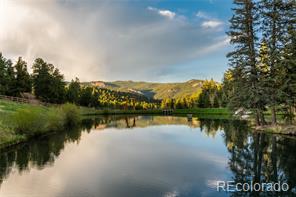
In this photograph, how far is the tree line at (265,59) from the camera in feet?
118

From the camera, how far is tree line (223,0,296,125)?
3609 centimetres

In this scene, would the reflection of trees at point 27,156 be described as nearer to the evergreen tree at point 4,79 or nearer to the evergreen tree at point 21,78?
the evergreen tree at point 4,79

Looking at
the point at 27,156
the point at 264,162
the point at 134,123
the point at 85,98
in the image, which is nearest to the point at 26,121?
the point at 27,156

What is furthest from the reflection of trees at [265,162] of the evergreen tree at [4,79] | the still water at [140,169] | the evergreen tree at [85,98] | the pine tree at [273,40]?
the evergreen tree at [85,98]

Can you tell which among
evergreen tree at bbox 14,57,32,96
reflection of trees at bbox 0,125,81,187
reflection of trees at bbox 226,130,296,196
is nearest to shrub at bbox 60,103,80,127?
reflection of trees at bbox 0,125,81,187

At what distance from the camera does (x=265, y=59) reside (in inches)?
1531

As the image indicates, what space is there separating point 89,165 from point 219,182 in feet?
31.8

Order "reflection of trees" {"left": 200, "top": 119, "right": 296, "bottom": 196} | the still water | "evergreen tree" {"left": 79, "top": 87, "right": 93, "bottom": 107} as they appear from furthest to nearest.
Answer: "evergreen tree" {"left": 79, "top": 87, "right": 93, "bottom": 107} → "reflection of trees" {"left": 200, "top": 119, "right": 296, "bottom": 196} → the still water

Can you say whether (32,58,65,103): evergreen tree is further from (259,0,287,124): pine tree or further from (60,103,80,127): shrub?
(259,0,287,124): pine tree

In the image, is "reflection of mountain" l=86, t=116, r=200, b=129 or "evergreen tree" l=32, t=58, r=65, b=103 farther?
"evergreen tree" l=32, t=58, r=65, b=103

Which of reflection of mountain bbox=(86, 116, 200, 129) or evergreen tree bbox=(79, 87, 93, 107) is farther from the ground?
evergreen tree bbox=(79, 87, 93, 107)

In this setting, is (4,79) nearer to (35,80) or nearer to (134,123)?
(35,80)

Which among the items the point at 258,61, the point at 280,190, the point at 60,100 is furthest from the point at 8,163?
the point at 60,100

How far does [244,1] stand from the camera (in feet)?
134
